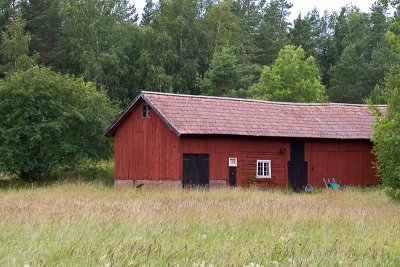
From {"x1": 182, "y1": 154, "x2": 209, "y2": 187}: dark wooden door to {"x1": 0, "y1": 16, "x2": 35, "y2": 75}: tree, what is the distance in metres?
25.8

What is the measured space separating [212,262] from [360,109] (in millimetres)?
31847

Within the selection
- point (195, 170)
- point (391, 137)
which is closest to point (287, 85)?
point (195, 170)

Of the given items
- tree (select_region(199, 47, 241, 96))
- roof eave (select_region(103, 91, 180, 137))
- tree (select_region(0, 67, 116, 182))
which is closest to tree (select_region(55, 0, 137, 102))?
tree (select_region(199, 47, 241, 96))

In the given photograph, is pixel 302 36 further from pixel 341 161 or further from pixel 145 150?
pixel 145 150

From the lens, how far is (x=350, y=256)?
31.4ft

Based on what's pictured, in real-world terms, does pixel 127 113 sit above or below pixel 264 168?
above

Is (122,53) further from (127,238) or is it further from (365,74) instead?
(127,238)

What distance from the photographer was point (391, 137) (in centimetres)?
2167

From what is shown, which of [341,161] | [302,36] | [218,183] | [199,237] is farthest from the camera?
[302,36]

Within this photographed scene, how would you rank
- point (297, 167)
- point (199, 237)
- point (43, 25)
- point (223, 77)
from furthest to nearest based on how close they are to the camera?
point (43, 25)
point (223, 77)
point (297, 167)
point (199, 237)

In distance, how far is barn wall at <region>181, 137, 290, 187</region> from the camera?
106 ft

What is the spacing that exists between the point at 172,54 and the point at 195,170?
27679 millimetres

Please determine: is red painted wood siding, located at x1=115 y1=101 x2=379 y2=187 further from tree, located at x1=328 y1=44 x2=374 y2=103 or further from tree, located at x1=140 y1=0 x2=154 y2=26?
tree, located at x1=140 y1=0 x2=154 y2=26

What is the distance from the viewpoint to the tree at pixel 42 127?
3406 cm
